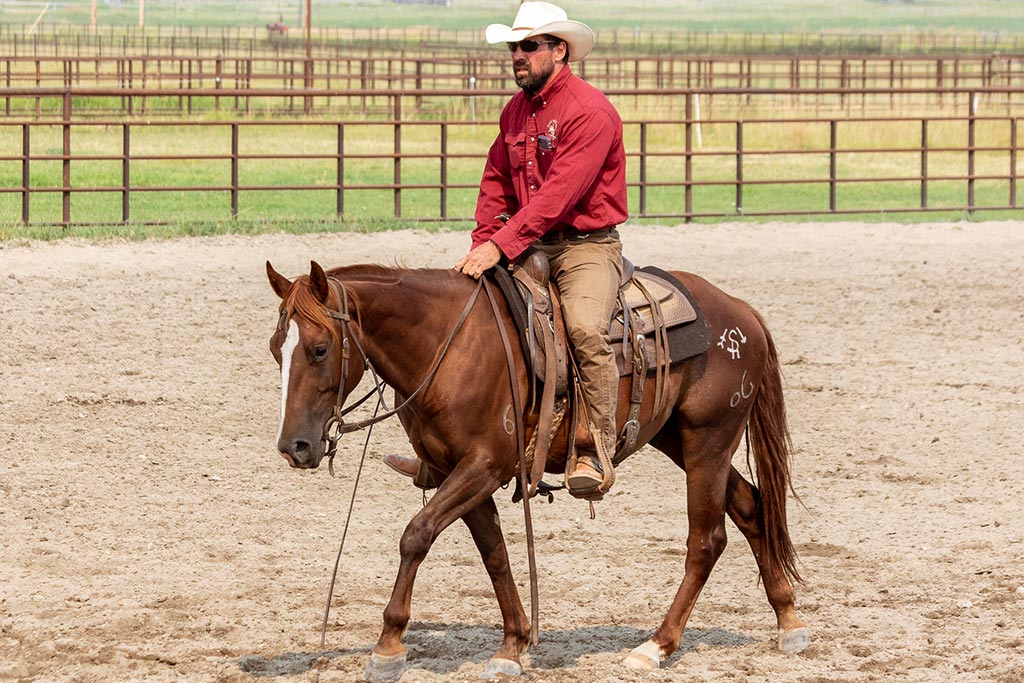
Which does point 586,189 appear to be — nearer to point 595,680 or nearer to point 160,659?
point 595,680

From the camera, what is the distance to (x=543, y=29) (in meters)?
4.98

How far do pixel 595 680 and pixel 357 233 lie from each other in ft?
31.0

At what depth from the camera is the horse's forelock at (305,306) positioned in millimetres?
4398

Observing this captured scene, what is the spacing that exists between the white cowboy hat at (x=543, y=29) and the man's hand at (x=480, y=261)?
0.71 metres

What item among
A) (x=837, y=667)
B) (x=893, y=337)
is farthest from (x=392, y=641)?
(x=893, y=337)

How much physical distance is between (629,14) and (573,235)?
488ft

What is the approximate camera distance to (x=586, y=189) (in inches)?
198

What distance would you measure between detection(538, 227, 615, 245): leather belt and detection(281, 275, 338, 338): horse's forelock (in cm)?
114

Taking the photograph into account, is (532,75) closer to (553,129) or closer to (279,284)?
(553,129)

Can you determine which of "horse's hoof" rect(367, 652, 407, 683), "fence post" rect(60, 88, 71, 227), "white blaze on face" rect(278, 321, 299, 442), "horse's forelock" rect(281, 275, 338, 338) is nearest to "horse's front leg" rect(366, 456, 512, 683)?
"horse's hoof" rect(367, 652, 407, 683)

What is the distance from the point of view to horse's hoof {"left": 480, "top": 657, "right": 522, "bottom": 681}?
499 centimetres

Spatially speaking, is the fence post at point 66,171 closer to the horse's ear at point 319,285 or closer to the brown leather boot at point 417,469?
the brown leather boot at point 417,469

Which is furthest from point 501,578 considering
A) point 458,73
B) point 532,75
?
point 458,73

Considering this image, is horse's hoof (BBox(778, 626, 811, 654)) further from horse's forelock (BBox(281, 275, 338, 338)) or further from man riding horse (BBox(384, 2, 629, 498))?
horse's forelock (BBox(281, 275, 338, 338))
